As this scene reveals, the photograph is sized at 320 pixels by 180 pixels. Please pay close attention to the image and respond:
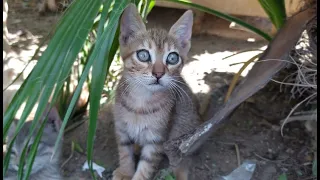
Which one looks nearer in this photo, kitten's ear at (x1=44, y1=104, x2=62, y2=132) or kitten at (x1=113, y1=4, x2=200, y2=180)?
kitten at (x1=113, y1=4, x2=200, y2=180)

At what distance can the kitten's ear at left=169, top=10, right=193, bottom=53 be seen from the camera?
1.78 m

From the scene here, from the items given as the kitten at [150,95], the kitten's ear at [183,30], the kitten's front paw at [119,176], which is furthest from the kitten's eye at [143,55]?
the kitten's front paw at [119,176]

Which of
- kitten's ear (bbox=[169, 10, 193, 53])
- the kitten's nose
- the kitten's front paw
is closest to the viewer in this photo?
the kitten's nose

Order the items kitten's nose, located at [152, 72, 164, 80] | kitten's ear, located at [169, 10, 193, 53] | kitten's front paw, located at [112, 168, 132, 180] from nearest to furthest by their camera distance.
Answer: kitten's nose, located at [152, 72, 164, 80]
kitten's ear, located at [169, 10, 193, 53]
kitten's front paw, located at [112, 168, 132, 180]

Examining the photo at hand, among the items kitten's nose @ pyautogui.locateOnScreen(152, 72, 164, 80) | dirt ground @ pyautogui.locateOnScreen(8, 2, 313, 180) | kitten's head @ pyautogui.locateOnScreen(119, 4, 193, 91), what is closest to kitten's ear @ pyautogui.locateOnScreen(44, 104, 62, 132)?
dirt ground @ pyautogui.locateOnScreen(8, 2, 313, 180)

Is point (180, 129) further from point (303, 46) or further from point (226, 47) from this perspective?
point (226, 47)

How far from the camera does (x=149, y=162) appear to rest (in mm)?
1855

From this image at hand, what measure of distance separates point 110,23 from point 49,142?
0.83 m

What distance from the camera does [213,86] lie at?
246 cm

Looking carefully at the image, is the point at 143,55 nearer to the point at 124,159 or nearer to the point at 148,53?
the point at 148,53

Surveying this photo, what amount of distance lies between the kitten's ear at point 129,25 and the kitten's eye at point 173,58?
0.14 m

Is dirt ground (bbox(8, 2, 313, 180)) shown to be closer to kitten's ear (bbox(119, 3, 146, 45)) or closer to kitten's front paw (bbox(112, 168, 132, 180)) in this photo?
kitten's front paw (bbox(112, 168, 132, 180))

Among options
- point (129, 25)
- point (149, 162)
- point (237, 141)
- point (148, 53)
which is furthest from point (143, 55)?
point (237, 141)

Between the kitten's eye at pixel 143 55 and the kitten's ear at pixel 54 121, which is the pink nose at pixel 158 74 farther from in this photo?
the kitten's ear at pixel 54 121
